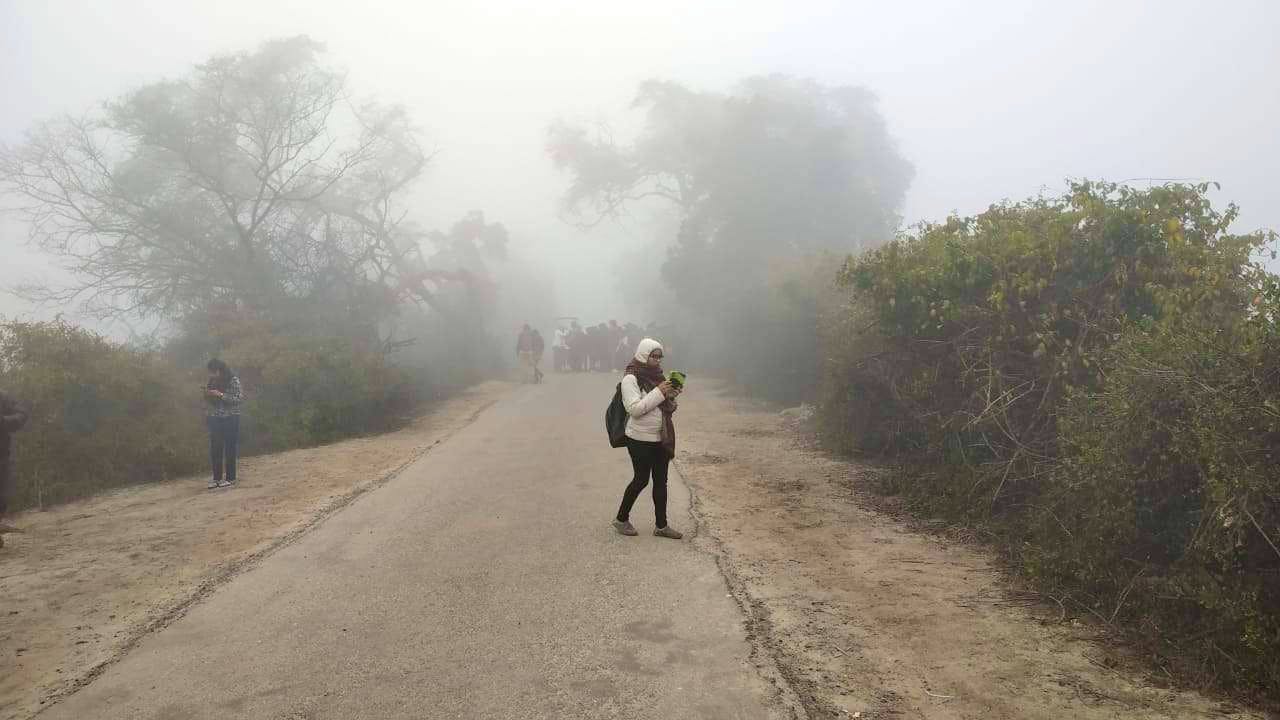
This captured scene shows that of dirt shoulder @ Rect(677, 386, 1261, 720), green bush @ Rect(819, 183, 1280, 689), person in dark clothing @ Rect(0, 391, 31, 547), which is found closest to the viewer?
dirt shoulder @ Rect(677, 386, 1261, 720)

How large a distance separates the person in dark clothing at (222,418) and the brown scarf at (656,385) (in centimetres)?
568

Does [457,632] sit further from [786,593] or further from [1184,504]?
[1184,504]

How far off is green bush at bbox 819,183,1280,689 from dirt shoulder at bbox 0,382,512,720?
18.4ft

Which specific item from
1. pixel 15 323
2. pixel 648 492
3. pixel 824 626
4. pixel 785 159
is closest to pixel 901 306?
pixel 648 492

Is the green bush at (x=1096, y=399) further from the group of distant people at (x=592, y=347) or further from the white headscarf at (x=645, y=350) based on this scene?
the group of distant people at (x=592, y=347)

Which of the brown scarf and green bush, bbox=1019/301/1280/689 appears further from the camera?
the brown scarf

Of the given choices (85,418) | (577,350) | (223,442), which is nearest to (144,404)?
(85,418)

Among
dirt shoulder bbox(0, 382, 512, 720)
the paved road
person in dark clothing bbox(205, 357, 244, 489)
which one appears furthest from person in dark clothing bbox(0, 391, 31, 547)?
the paved road

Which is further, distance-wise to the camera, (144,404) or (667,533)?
(144,404)

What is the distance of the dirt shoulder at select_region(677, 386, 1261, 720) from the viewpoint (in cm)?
356

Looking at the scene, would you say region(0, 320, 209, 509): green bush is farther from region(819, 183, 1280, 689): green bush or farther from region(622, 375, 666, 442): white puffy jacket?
region(819, 183, 1280, 689): green bush

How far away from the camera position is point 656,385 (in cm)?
638

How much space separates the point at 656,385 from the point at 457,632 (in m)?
2.65

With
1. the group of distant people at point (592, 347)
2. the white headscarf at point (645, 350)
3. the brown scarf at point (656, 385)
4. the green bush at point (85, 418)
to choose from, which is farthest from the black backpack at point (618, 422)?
the group of distant people at point (592, 347)
